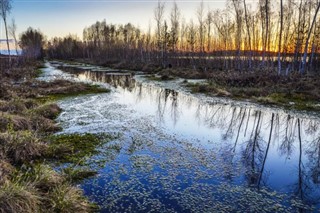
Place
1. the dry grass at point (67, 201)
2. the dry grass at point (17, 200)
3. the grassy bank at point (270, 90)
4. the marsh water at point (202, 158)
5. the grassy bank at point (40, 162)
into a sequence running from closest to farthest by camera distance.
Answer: the dry grass at point (17, 200)
the grassy bank at point (40, 162)
the dry grass at point (67, 201)
the marsh water at point (202, 158)
the grassy bank at point (270, 90)

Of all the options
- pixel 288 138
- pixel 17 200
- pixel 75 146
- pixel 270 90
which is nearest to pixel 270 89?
pixel 270 90

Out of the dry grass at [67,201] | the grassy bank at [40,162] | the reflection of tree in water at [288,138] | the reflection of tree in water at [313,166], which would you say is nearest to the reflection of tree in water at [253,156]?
the reflection of tree in water at [288,138]

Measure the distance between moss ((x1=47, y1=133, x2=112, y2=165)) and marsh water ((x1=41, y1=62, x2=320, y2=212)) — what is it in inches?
18.2

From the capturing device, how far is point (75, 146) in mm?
10070

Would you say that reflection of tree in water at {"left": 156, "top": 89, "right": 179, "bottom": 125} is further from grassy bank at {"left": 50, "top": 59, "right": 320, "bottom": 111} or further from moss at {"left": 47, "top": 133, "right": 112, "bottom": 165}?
moss at {"left": 47, "top": 133, "right": 112, "bottom": 165}

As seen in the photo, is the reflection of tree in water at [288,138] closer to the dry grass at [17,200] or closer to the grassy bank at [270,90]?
the grassy bank at [270,90]

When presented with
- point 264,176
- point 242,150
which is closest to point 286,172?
point 264,176

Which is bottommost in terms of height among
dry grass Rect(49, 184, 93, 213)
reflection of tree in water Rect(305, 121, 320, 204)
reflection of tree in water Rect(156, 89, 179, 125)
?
reflection of tree in water Rect(305, 121, 320, 204)

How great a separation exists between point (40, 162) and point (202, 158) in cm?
533

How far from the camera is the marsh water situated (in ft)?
21.3

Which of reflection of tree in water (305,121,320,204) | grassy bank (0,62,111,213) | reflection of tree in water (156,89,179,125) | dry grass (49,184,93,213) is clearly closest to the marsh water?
reflection of tree in water (305,121,320,204)

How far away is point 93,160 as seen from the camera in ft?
29.1

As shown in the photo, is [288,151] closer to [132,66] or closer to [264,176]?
[264,176]

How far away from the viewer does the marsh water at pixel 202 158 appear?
649cm
